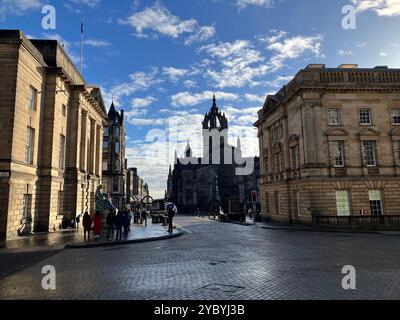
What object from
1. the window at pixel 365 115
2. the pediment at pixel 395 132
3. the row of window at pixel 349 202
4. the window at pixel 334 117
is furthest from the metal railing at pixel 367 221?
the window at pixel 365 115

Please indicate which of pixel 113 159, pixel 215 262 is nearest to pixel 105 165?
pixel 113 159

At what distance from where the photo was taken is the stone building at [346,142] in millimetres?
27406

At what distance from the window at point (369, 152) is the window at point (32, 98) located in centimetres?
2943

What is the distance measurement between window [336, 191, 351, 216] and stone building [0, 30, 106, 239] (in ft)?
81.0

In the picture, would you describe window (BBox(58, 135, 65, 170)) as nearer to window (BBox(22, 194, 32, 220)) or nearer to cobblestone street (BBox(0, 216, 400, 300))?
window (BBox(22, 194, 32, 220))

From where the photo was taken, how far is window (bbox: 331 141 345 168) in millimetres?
28172

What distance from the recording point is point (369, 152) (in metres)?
28.5

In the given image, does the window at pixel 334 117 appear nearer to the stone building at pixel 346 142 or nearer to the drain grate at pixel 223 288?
the stone building at pixel 346 142

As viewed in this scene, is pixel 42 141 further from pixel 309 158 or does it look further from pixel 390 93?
pixel 390 93

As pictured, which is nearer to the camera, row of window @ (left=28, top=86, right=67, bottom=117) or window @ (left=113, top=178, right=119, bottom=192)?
row of window @ (left=28, top=86, right=67, bottom=117)

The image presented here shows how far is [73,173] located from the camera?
28.0 meters

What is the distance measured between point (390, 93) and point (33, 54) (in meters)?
32.1

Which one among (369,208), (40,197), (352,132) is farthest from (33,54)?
(369,208)

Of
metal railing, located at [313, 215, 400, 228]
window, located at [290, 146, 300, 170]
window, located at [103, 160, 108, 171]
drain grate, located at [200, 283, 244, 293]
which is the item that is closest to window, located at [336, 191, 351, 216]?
metal railing, located at [313, 215, 400, 228]
